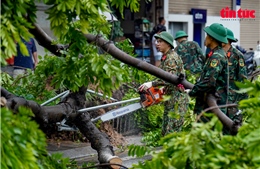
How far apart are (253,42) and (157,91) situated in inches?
869

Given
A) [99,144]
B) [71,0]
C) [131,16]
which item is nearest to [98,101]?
[99,144]

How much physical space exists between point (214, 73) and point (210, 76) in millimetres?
62

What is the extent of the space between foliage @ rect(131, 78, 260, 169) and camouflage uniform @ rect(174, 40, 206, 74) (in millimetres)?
8266

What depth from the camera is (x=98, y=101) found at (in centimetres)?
957

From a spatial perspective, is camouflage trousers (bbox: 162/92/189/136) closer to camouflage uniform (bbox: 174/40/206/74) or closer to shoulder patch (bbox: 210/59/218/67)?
shoulder patch (bbox: 210/59/218/67)

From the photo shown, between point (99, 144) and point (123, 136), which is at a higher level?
point (99, 144)

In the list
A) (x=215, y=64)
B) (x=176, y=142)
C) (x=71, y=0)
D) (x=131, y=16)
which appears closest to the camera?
(x=176, y=142)

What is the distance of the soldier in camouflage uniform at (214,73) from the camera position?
658 centimetres

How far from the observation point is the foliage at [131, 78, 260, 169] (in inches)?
149

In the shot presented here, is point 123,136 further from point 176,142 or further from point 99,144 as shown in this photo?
point 176,142

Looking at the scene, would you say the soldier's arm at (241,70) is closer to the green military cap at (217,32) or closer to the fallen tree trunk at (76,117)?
the green military cap at (217,32)

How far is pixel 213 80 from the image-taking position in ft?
22.0

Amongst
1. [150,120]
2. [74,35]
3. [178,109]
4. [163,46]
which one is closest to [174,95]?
[178,109]

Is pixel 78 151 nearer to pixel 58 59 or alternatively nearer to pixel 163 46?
pixel 163 46
